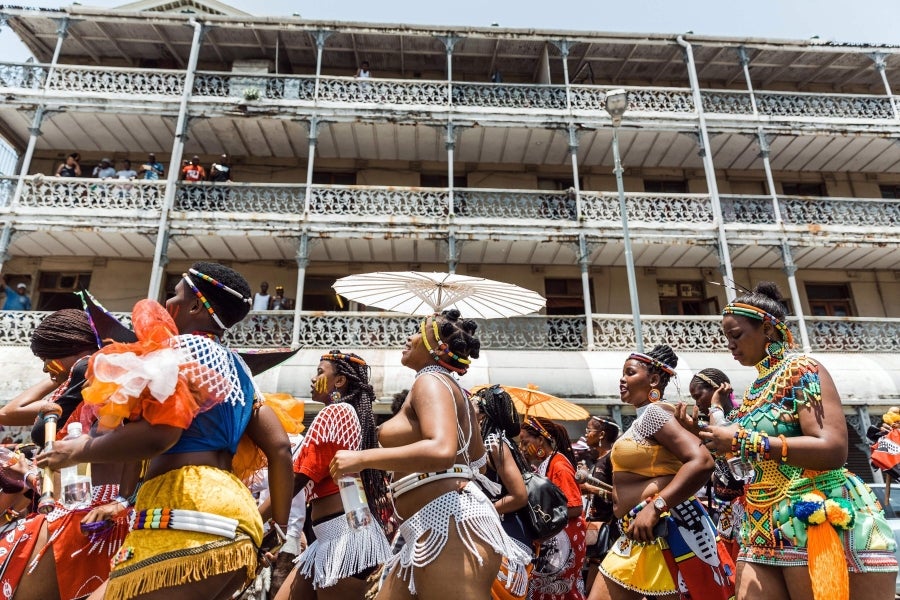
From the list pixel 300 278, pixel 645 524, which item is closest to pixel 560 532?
pixel 645 524

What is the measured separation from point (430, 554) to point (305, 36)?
1672 cm

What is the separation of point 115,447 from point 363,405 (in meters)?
2.16

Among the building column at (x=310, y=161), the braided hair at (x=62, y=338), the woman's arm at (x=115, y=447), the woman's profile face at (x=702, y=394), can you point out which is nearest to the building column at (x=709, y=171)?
the building column at (x=310, y=161)

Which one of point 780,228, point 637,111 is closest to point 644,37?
point 637,111

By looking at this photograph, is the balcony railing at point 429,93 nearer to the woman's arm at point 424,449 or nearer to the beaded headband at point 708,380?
the beaded headband at point 708,380

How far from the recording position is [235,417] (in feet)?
6.73

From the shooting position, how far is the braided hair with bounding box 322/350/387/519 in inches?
135

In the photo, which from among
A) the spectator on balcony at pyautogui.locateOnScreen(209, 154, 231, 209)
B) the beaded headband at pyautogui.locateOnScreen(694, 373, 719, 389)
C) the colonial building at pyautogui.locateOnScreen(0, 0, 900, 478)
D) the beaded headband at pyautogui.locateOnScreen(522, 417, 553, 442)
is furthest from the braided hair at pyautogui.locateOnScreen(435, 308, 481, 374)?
the spectator on balcony at pyautogui.locateOnScreen(209, 154, 231, 209)

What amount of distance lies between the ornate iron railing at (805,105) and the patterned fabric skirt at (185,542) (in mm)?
17431

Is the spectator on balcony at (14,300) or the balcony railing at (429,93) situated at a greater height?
the balcony railing at (429,93)

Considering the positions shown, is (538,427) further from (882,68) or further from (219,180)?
(882,68)

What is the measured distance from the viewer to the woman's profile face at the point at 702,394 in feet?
14.4

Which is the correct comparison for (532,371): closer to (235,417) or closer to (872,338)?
(872,338)

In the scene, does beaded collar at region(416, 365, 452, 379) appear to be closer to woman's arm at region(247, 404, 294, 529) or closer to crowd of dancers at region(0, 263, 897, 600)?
crowd of dancers at region(0, 263, 897, 600)
